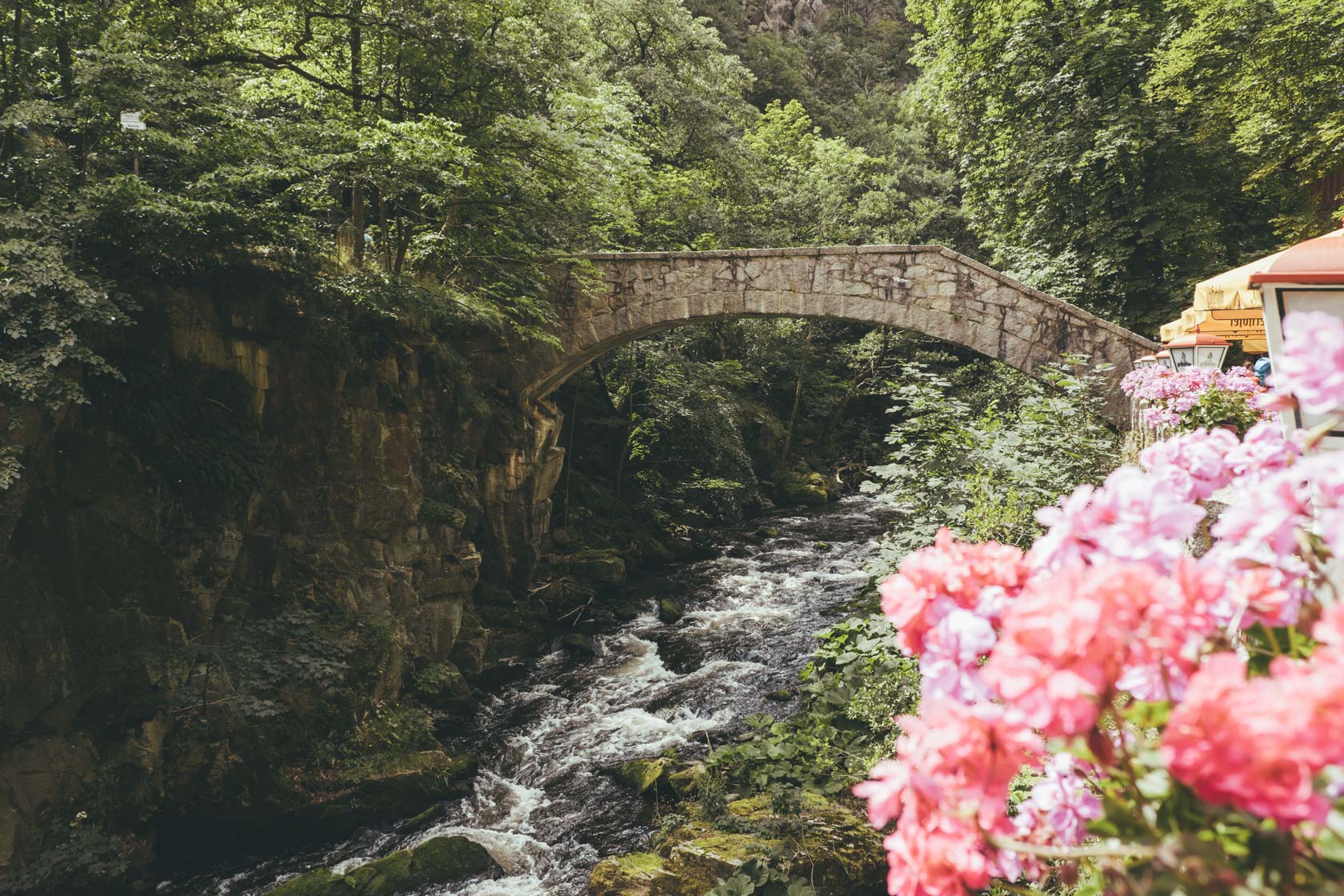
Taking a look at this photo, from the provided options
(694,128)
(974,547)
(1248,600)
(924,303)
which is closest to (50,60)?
(974,547)

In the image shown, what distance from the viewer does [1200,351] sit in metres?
4.89

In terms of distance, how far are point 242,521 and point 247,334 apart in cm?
140

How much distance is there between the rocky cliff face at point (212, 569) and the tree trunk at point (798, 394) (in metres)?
11.0

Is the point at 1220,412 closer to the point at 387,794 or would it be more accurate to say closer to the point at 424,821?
the point at 424,821

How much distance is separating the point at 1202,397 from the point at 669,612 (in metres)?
6.30

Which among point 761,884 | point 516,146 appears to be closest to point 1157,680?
point 761,884

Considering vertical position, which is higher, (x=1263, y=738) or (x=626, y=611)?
(x=1263, y=738)

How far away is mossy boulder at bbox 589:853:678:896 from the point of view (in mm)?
3836

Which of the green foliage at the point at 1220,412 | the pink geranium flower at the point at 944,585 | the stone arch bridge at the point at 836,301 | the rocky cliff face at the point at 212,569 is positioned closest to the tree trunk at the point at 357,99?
the rocky cliff face at the point at 212,569

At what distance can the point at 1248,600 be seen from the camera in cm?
76

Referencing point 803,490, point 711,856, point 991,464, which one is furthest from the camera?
point 803,490

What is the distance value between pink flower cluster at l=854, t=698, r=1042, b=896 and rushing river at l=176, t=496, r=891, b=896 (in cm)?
427

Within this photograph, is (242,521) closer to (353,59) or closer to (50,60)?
(50,60)

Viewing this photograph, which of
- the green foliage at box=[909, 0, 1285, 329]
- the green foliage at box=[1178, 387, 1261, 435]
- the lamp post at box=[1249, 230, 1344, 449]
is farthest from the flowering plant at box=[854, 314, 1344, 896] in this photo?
the green foliage at box=[909, 0, 1285, 329]
